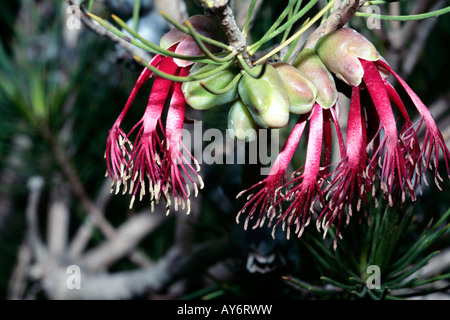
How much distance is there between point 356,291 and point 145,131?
0.30 metres

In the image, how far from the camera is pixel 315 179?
38cm

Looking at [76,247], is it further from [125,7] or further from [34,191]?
[125,7]

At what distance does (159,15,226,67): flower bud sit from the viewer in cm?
36

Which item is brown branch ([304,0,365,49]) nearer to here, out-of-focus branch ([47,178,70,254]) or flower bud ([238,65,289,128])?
flower bud ([238,65,289,128])

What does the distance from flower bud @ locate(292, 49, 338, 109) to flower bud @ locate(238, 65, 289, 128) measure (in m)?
0.04

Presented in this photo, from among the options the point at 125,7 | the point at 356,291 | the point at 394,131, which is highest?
the point at 125,7

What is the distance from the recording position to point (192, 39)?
372 millimetres

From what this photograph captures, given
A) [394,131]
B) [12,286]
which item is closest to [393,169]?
[394,131]

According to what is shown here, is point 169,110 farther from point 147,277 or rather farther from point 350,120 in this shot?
point 147,277

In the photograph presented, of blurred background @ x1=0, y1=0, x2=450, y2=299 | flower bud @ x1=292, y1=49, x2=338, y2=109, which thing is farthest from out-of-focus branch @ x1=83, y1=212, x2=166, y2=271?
flower bud @ x1=292, y1=49, x2=338, y2=109

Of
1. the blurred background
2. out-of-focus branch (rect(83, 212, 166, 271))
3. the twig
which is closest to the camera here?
the twig

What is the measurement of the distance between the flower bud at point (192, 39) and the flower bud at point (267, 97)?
5cm

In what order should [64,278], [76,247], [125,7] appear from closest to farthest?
[125,7]
[64,278]
[76,247]

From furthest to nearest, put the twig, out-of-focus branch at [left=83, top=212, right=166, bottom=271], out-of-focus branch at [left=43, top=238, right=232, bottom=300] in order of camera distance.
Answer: out-of-focus branch at [left=83, top=212, right=166, bottom=271], out-of-focus branch at [left=43, top=238, right=232, bottom=300], the twig
